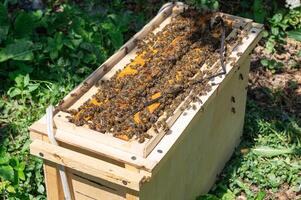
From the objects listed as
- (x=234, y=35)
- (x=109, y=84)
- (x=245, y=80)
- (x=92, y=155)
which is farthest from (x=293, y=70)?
(x=92, y=155)

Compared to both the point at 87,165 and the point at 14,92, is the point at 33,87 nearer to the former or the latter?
the point at 14,92

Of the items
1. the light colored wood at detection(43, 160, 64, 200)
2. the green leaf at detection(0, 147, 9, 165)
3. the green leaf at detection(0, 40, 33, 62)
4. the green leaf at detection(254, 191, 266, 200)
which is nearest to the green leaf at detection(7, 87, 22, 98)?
the green leaf at detection(0, 40, 33, 62)

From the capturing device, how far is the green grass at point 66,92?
4.27 meters

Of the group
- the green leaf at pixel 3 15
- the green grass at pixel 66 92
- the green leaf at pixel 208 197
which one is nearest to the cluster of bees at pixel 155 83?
the green leaf at pixel 208 197

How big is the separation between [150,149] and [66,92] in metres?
1.86

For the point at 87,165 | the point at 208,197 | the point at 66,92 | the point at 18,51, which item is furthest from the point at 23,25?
the point at 87,165

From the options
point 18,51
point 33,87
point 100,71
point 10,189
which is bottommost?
point 10,189

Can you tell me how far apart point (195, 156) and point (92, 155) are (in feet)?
2.69

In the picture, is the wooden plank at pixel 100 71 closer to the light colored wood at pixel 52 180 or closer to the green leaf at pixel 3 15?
the light colored wood at pixel 52 180

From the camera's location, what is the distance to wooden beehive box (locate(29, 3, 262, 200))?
3.02 m

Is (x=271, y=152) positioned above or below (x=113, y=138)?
below

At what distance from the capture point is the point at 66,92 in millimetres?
4766

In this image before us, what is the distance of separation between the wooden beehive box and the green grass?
392mm

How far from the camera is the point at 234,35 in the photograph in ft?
13.3
